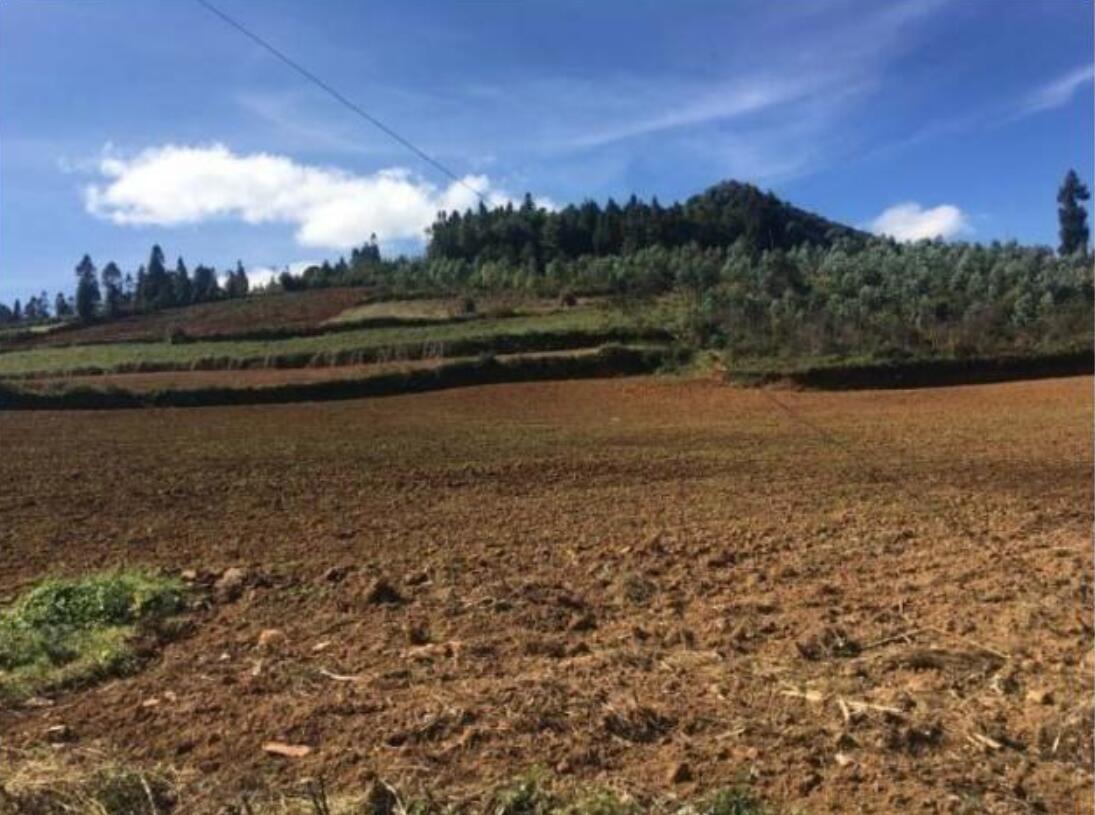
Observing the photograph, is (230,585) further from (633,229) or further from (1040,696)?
(633,229)

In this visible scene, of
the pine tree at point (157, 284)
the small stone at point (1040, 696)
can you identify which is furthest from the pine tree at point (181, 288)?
the small stone at point (1040, 696)

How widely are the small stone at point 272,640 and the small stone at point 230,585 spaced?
113cm

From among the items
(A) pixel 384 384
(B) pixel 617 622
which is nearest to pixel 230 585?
(B) pixel 617 622

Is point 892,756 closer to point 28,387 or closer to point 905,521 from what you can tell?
point 905,521

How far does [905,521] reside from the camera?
985 cm

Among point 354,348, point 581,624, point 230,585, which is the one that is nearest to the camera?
point 581,624

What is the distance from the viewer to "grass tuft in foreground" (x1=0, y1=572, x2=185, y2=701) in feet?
18.3

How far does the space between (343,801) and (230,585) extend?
401cm

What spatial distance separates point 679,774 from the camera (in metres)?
4.04

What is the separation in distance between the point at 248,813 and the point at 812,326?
37.6 meters

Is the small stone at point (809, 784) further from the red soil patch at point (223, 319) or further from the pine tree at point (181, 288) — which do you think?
the pine tree at point (181, 288)

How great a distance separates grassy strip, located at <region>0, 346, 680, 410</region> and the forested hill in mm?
43870

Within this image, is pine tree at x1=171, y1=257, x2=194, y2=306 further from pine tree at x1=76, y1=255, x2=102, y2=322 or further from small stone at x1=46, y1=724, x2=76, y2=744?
small stone at x1=46, y1=724, x2=76, y2=744

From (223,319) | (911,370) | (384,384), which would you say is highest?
(223,319)
